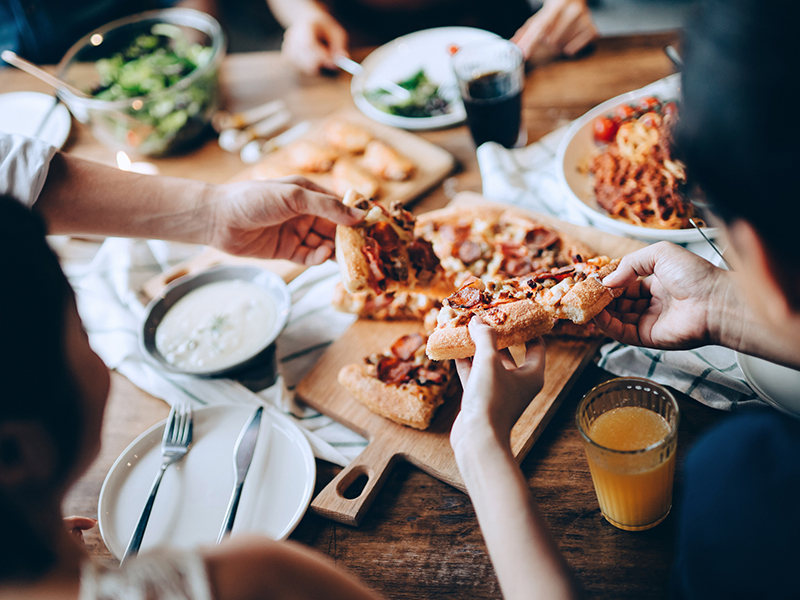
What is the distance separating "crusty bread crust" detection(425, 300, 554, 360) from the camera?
2.06 metres

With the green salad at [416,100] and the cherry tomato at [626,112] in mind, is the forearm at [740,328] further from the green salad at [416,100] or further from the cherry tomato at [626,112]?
the green salad at [416,100]

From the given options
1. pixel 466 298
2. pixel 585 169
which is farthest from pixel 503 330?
pixel 585 169

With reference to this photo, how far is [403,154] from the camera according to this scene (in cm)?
351

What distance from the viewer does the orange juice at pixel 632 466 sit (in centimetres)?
160

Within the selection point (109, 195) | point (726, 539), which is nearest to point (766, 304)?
point (726, 539)

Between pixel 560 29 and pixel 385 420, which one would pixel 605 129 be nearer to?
pixel 560 29

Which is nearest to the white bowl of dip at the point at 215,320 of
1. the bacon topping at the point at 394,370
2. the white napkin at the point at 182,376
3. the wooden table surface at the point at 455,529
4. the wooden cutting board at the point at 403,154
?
the white napkin at the point at 182,376

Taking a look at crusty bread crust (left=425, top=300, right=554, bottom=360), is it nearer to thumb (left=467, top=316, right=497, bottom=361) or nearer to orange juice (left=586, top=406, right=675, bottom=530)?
thumb (left=467, top=316, right=497, bottom=361)

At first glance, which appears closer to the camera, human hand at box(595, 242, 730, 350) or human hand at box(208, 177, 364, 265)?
human hand at box(595, 242, 730, 350)

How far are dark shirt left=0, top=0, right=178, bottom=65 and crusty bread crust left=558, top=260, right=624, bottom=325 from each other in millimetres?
4652

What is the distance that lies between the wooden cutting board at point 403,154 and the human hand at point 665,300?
1.40m

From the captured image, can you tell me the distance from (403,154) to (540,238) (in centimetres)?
121

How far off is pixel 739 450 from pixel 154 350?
7.24 ft

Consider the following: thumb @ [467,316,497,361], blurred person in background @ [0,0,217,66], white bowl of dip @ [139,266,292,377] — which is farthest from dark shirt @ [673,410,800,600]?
blurred person in background @ [0,0,217,66]
